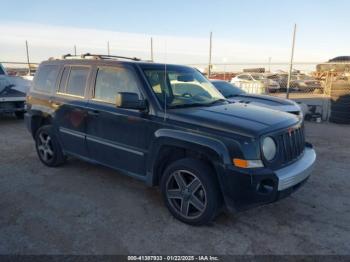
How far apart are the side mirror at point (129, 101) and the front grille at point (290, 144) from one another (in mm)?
1648

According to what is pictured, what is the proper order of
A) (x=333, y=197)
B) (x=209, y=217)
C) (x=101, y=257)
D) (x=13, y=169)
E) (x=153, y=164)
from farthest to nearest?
(x=13, y=169)
(x=333, y=197)
(x=153, y=164)
(x=209, y=217)
(x=101, y=257)

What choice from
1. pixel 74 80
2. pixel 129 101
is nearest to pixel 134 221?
pixel 129 101

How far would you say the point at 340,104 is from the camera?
1043cm

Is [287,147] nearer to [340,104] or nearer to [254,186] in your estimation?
[254,186]

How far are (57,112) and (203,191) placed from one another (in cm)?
290

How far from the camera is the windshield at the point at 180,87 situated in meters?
3.84

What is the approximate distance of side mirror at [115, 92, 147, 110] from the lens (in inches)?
138

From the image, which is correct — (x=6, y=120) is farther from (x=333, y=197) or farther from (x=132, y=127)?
(x=333, y=197)

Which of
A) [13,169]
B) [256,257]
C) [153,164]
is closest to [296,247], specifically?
[256,257]

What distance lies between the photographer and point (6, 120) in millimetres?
10375

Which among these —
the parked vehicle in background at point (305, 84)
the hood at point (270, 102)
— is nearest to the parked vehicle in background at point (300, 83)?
the parked vehicle in background at point (305, 84)

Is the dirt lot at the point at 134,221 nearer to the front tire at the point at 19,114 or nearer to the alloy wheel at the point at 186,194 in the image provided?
the alloy wheel at the point at 186,194

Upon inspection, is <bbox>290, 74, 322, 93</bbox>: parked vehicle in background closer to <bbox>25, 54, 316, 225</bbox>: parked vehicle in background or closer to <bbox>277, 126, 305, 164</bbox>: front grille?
<bbox>277, 126, 305, 164</bbox>: front grille

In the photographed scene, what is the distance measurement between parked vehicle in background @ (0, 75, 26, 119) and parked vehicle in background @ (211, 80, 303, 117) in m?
6.32
